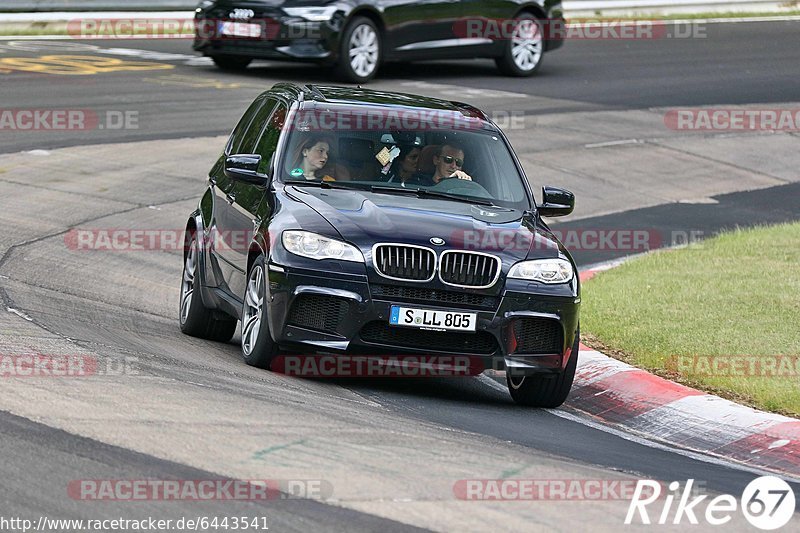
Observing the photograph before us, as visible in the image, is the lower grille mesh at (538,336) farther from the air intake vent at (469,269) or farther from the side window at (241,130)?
the side window at (241,130)

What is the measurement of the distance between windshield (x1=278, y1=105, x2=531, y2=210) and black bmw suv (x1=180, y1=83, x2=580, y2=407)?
0.03 feet

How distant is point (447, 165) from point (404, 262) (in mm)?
1414

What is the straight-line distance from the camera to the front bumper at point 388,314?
8.14 metres

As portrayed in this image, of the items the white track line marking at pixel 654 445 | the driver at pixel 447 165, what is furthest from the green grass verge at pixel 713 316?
the driver at pixel 447 165

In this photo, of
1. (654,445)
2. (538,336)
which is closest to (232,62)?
(538,336)

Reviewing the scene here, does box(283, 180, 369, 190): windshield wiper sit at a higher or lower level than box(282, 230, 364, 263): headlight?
higher

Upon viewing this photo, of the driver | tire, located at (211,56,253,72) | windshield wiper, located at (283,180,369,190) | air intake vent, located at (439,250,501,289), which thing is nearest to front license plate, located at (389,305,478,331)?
air intake vent, located at (439,250,501,289)

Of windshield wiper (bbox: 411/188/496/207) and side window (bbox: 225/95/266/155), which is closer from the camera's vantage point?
windshield wiper (bbox: 411/188/496/207)

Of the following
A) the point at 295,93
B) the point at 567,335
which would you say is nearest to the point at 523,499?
the point at 567,335

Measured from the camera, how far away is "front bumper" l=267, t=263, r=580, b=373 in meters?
8.14

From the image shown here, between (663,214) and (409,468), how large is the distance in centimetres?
1107

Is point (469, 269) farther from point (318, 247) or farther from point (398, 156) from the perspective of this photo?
point (398, 156)

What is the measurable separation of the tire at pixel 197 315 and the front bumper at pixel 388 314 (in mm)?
1797

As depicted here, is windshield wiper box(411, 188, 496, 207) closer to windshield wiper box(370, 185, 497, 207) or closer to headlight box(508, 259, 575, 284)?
windshield wiper box(370, 185, 497, 207)
